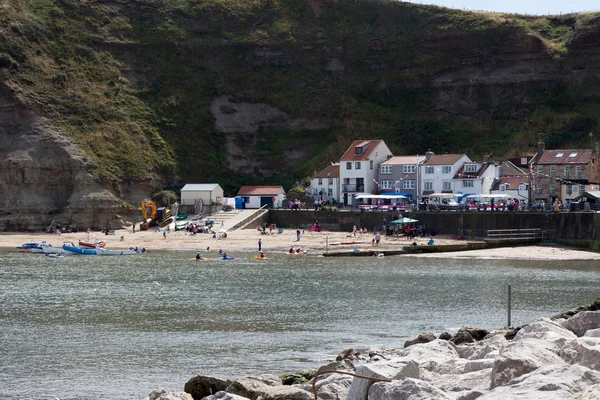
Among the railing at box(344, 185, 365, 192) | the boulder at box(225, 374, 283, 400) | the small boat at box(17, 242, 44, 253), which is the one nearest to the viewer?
the boulder at box(225, 374, 283, 400)

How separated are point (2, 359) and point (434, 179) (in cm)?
6352

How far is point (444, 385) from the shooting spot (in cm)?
1545

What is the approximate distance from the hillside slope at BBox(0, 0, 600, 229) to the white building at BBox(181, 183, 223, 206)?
19.8 ft

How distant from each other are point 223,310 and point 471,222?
125 ft

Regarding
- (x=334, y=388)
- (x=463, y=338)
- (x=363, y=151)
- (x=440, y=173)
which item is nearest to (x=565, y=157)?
(x=440, y=173)

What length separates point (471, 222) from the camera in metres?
72.0

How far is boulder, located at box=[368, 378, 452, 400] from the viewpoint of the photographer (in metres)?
13.0

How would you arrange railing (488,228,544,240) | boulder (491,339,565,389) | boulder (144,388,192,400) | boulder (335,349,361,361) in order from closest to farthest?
boulder (491,339,565,389), boulder (144,388,192,400), boulder (335,349,361,361), railing (488,228,544,240)

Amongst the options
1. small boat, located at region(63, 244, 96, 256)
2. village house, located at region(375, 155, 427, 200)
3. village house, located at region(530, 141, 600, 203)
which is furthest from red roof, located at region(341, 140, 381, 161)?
small boat, located at region(63, 244, 96, 256)

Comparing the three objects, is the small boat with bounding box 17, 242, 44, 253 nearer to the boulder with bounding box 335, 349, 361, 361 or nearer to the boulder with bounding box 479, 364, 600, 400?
the boulder with bounding box 335, 349, 361, 361

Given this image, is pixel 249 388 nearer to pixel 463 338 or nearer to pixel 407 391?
pixel 407 391

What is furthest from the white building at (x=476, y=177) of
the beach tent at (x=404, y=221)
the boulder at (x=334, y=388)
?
the boulder at (x=334, y=388)

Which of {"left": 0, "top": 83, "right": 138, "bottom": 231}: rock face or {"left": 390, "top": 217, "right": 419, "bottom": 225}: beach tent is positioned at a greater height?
{"left": 0, "top": 83, "right": 138, "bottom": 231}: rock face

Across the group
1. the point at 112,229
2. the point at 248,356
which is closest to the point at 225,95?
the point at 112,229
